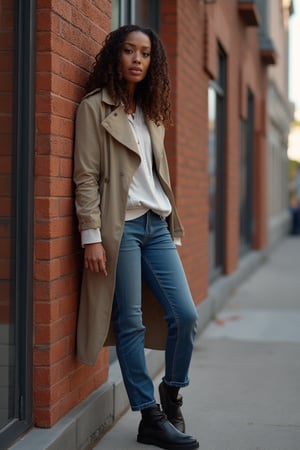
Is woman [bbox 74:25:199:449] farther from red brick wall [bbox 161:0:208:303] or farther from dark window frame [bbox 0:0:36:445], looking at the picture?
red brick wall [bbox 161:0:208:303]

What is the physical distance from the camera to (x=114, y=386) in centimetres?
475

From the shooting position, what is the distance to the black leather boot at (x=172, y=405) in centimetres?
444

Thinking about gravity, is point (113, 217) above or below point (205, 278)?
above

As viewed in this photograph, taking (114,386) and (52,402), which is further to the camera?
(114,386)

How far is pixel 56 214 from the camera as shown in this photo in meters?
3.86

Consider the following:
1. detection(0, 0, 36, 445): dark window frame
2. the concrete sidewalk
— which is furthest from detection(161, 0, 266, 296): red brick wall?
detection(0, 0, 36, 445): dark window frame

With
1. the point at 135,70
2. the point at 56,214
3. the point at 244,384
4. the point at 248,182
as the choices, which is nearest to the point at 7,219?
the point at 56,214

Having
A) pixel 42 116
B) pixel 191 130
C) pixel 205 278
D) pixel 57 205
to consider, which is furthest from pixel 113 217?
pixel 205 278

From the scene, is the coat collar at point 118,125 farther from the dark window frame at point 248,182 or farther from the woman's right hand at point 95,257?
the dark window frame at point 248,182

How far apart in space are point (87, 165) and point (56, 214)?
0.31m

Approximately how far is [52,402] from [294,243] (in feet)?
64.5

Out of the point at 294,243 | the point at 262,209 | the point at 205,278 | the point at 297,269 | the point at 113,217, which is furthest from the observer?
the point at 294,243

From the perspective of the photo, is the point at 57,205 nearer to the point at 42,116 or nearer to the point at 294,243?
the point at 42,116

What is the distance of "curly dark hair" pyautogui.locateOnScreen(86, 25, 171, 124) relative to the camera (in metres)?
4.19
